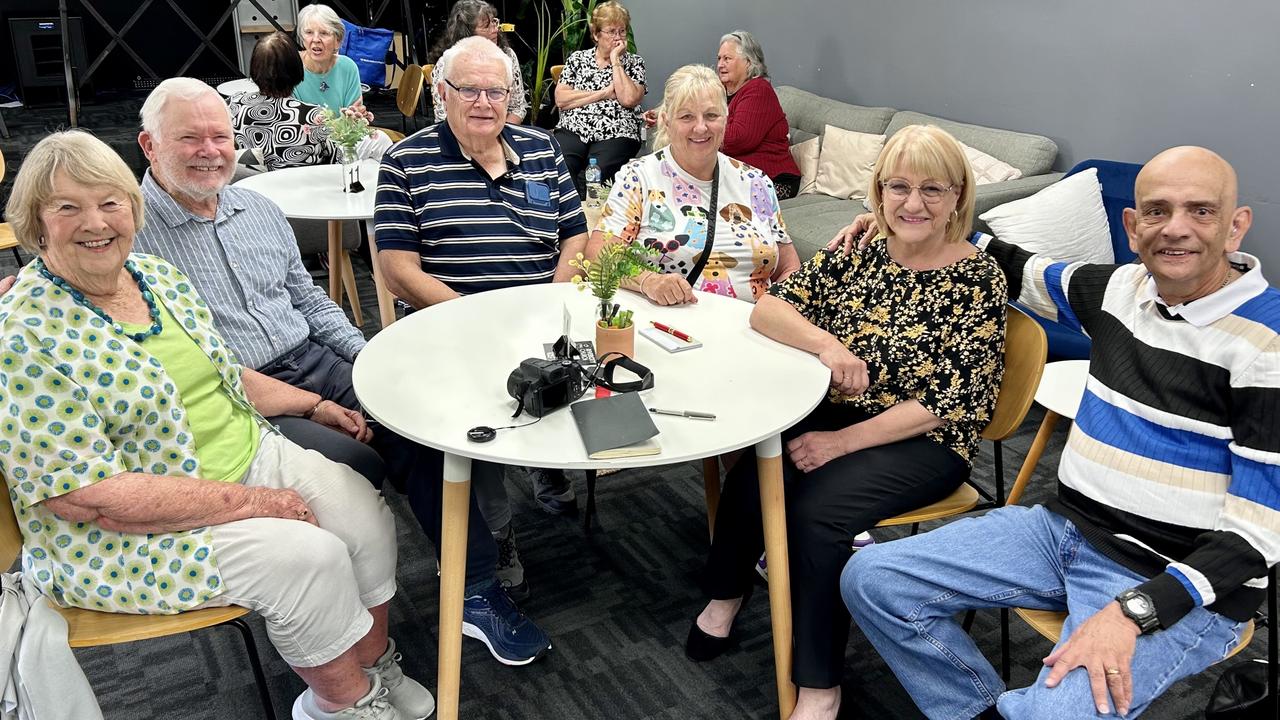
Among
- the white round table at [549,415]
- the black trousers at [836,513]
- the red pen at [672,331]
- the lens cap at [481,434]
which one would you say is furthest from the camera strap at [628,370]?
the black trousers at [836,513]

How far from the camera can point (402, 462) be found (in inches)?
90.3

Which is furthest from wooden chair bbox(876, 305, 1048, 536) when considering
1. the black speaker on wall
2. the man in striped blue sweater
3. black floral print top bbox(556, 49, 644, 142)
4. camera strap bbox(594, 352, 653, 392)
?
the black speaker on wall

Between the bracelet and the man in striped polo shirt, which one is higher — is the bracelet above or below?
below

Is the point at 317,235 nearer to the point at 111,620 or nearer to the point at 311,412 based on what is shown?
the point at 311,412

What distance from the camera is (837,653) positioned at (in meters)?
2.03

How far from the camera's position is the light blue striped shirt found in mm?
2230

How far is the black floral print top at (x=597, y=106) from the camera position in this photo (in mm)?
5504

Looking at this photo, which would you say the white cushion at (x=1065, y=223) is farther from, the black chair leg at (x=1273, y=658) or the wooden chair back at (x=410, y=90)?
the wooden chair back at (x=410, y=90)

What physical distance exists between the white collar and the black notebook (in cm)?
93

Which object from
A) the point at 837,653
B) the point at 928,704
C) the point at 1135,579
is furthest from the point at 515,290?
the point at 1135,579

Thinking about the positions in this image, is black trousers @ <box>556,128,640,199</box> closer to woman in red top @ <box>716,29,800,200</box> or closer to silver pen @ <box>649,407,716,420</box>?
woman in red top @ <box>716,29,800,200</box>

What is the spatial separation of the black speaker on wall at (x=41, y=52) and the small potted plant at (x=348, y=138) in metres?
4.70

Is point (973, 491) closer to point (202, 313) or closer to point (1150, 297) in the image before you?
point (1150, 297)

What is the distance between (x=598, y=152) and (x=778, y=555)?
3.88 meters
